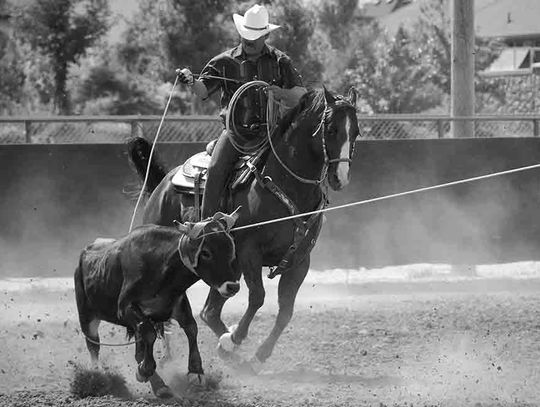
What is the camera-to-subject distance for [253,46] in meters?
8.57

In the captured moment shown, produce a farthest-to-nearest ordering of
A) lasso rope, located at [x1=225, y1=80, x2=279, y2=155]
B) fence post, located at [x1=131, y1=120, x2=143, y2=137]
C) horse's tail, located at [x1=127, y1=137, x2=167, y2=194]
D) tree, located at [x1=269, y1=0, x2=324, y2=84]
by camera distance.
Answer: tree, located at [x1=269, y1=0, x2=324, y2=84]
fence post, located at [x1=131, y1=120, x2=143, y2=137]
horse's tail, located at [x1=127, y1=137, x2=167, y2=194]
lasso rope, located at [x1=225, y1=80, x2=279, y2=155]

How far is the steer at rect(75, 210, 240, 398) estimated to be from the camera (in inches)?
267

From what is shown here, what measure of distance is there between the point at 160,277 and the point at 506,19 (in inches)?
2100

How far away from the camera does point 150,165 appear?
9.70 metres

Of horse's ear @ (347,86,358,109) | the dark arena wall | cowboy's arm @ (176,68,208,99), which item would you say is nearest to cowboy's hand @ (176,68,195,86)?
cowboy's arm @ (176,68,208,99)

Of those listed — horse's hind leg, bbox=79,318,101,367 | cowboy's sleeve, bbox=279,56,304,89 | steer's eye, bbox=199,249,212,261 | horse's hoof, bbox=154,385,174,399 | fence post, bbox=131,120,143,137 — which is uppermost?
cowboy's sleeve, bbox=279,56,304,89

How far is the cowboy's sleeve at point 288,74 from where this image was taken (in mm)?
8656

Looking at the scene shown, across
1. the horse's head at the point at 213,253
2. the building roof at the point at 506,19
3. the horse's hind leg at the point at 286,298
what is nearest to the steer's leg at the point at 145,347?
the horse's head at the point at 213,253

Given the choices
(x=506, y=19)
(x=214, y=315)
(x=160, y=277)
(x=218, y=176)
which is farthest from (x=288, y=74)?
(x=506, y=19)

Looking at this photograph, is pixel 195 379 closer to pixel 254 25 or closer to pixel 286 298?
pixel 286 298

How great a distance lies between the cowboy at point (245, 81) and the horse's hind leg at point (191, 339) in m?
1.28

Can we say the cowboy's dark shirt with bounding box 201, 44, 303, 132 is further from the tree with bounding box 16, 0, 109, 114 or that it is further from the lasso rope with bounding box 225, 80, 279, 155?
the tree with bounding box 16, 0, 109, 114

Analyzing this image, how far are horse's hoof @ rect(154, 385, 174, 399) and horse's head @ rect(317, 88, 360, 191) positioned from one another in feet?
6.12

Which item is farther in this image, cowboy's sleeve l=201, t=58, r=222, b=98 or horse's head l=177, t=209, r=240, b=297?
cowboy's sleeve l=201, t=58, r=222, b=98
